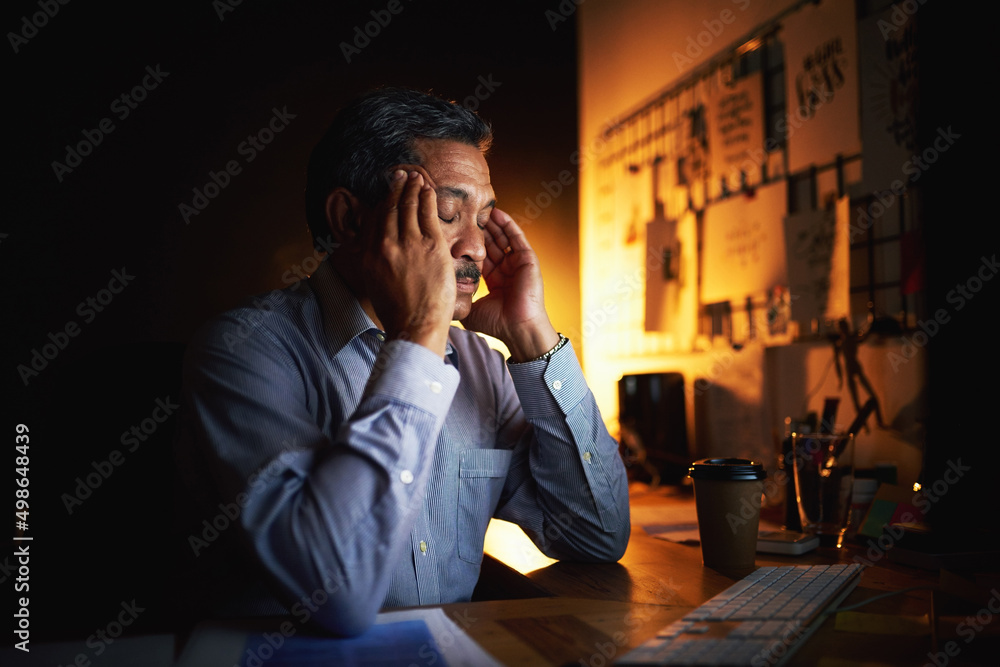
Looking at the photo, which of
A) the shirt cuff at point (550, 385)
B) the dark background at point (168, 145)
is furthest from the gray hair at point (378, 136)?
the dark background at point (168, 145)

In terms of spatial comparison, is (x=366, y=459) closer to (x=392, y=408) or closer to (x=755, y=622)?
(x=392, y=408)

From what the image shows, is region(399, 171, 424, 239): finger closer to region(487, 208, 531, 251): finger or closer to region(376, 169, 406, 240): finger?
region(376, 169, 406, 240): finger

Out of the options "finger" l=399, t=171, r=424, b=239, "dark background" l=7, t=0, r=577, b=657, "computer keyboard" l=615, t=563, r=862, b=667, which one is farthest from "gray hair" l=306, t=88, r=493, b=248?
"dark background" l=7, t=0, r=577, b=657

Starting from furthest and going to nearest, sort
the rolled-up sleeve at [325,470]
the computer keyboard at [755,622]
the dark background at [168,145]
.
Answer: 1. the dark background at [168,145]
2. the rolled-up sleeve at [325,470]
3. the computer keyboard at [755,622]

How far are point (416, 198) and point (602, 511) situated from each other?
1.80 ft

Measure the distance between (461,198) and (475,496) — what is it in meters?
0.47

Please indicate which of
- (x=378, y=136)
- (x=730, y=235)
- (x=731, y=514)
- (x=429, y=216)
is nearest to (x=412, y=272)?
(x=429, y=216)

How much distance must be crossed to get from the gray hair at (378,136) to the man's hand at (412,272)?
147 mm

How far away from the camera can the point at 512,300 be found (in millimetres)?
1239

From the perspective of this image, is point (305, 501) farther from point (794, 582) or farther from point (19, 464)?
point (19, 464)

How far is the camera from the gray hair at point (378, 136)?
114 centimetres

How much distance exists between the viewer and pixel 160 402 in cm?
117

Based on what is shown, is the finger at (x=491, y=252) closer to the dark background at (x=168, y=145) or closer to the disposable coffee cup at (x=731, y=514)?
the disposable coffee cup at (x=731, y=514)

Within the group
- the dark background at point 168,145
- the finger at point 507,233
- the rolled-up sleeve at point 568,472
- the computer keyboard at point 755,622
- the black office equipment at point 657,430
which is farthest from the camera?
the dark background at point 168,145
